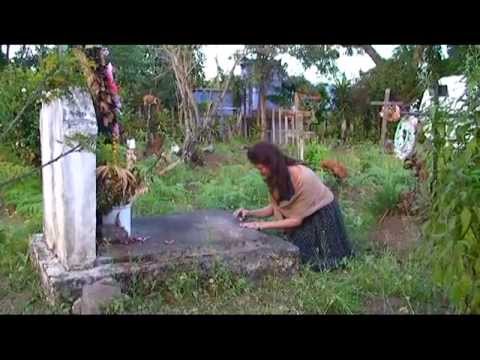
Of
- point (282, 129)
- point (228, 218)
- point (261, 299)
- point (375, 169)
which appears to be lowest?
point (261, 299)

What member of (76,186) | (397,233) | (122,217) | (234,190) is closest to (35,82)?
(76,186)

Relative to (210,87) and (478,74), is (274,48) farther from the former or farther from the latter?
(478,74)

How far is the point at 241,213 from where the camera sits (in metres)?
3.37

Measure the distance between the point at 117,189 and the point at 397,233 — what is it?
1649 mm

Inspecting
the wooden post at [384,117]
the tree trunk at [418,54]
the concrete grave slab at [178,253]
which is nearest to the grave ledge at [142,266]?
the concrete grave slab at [178,253]

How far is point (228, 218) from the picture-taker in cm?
335

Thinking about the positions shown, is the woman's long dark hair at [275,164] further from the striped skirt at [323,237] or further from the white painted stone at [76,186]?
the white painted stone at [76,186]

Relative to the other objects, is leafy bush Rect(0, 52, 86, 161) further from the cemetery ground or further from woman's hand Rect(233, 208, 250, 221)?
woman's hand Rect(233, 208, 250, 221)

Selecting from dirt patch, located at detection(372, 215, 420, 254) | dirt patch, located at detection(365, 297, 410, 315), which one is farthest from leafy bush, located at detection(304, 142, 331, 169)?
dirt patch, located at detection(365, 297, 410, 315)

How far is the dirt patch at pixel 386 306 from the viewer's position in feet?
8.58
